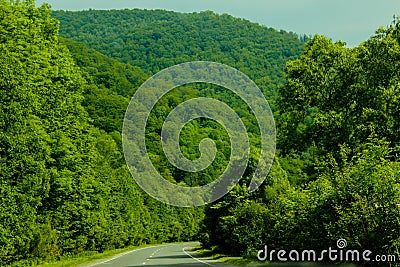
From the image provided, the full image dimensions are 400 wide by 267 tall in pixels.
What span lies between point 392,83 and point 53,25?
20.0m

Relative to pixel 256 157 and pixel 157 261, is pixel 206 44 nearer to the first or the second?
pixel 256 157

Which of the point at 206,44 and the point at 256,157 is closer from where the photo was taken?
the point at 256,157

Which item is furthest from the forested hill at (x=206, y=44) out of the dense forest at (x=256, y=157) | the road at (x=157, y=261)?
the road at (x=157, y=261)

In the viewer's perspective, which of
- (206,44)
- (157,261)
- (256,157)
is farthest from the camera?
(206,44)

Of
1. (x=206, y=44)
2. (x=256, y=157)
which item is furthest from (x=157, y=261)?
(x=206, y=44)

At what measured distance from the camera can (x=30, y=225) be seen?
27.6 m

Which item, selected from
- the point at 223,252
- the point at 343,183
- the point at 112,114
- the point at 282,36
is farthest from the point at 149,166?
the point at 343,183

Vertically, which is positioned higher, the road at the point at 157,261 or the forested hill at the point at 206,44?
the forested hill at the point at 206,44

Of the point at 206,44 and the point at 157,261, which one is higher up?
the point at 206,44

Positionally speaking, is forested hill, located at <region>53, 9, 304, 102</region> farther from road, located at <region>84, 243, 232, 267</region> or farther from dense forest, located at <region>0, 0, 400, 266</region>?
road, located at <region>84, 243, 232, 267</region>

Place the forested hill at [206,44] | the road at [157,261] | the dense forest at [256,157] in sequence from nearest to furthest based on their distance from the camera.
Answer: the dense forest at [256,157] → the road at [157,261] → the forested hill at [206,44]

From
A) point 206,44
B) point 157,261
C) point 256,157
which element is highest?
point 206,44

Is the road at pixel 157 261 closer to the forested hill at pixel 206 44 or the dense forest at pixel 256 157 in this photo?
the dense forest at pixel 256 157

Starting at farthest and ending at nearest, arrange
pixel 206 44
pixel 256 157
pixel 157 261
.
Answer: pixel 206 44, pixel 256 157, pixel 157 261
